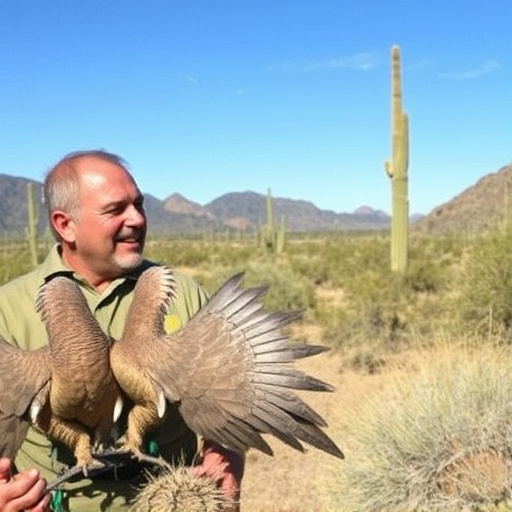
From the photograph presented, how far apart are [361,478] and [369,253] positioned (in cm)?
2466

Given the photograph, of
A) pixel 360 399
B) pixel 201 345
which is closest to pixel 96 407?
pixel 201 345

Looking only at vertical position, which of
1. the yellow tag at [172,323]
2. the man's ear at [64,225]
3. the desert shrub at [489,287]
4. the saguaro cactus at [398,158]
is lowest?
the desert shrub at [489,287]

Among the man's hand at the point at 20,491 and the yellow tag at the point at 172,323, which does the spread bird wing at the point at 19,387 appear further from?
the yellow tag at the point at 172,323

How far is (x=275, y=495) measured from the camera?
296 inches

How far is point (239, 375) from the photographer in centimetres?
218

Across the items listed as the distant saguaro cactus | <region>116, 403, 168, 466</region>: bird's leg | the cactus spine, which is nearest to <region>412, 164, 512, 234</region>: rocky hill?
the distant saguaro cactus

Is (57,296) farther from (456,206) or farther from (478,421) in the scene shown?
(456,206)

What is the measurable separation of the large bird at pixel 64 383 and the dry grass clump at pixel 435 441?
132 inches

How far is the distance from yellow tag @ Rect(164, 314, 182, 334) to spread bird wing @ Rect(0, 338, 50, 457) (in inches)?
31.7

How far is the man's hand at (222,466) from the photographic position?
8.42 feet

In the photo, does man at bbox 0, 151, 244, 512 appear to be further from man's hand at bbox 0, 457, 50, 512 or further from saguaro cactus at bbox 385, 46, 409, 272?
saguaro cactus at bbox 385, 46, 409, 272

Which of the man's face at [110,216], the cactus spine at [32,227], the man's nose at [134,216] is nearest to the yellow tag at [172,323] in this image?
the man's face at [110,216]

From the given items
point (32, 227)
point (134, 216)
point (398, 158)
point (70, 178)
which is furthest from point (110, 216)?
Result: point (32, 227)

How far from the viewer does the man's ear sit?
9.64ft
